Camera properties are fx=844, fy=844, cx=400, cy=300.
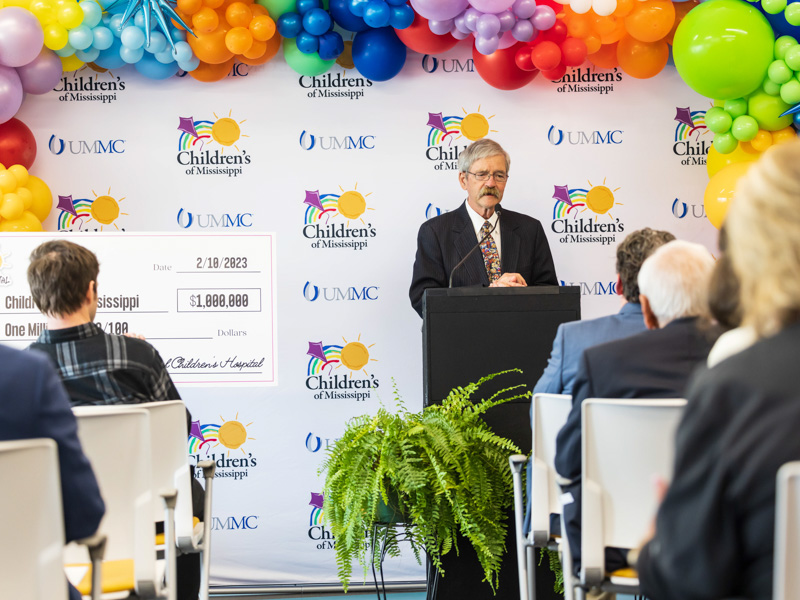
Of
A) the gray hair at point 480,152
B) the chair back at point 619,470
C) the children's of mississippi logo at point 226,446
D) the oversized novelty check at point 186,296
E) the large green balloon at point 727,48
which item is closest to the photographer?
the chair back at point 619,470

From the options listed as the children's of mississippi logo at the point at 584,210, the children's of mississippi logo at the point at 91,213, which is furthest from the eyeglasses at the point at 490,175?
the children's of mississippi logo at the point at 91,213

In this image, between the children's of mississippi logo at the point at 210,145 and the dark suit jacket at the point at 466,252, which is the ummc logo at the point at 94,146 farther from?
the dark suit jacket at the point at 466,252

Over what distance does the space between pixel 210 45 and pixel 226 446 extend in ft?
6.69

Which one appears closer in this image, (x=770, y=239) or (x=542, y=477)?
(x=770, y=239)

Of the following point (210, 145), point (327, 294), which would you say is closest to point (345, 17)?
point (210, 145)

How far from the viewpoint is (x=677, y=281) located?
1984 mm

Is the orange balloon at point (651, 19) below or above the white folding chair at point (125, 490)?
above

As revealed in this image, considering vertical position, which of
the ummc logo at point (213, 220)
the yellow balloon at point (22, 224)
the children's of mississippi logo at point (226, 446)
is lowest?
the children's of mississippi logo at point (226, 446)

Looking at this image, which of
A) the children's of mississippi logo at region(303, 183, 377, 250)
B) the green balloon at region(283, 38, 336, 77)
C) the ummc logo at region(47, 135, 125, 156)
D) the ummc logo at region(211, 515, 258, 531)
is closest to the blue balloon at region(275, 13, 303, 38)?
the green balloon at region(283, 38, 336, 77)

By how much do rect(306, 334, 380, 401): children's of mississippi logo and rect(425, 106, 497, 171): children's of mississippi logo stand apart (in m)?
1.07

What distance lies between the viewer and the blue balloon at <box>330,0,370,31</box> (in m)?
4.14

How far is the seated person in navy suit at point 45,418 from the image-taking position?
1.54 meters

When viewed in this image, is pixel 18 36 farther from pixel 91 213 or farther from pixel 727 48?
pixel 727 48

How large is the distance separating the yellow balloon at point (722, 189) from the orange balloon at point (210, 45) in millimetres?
2494
